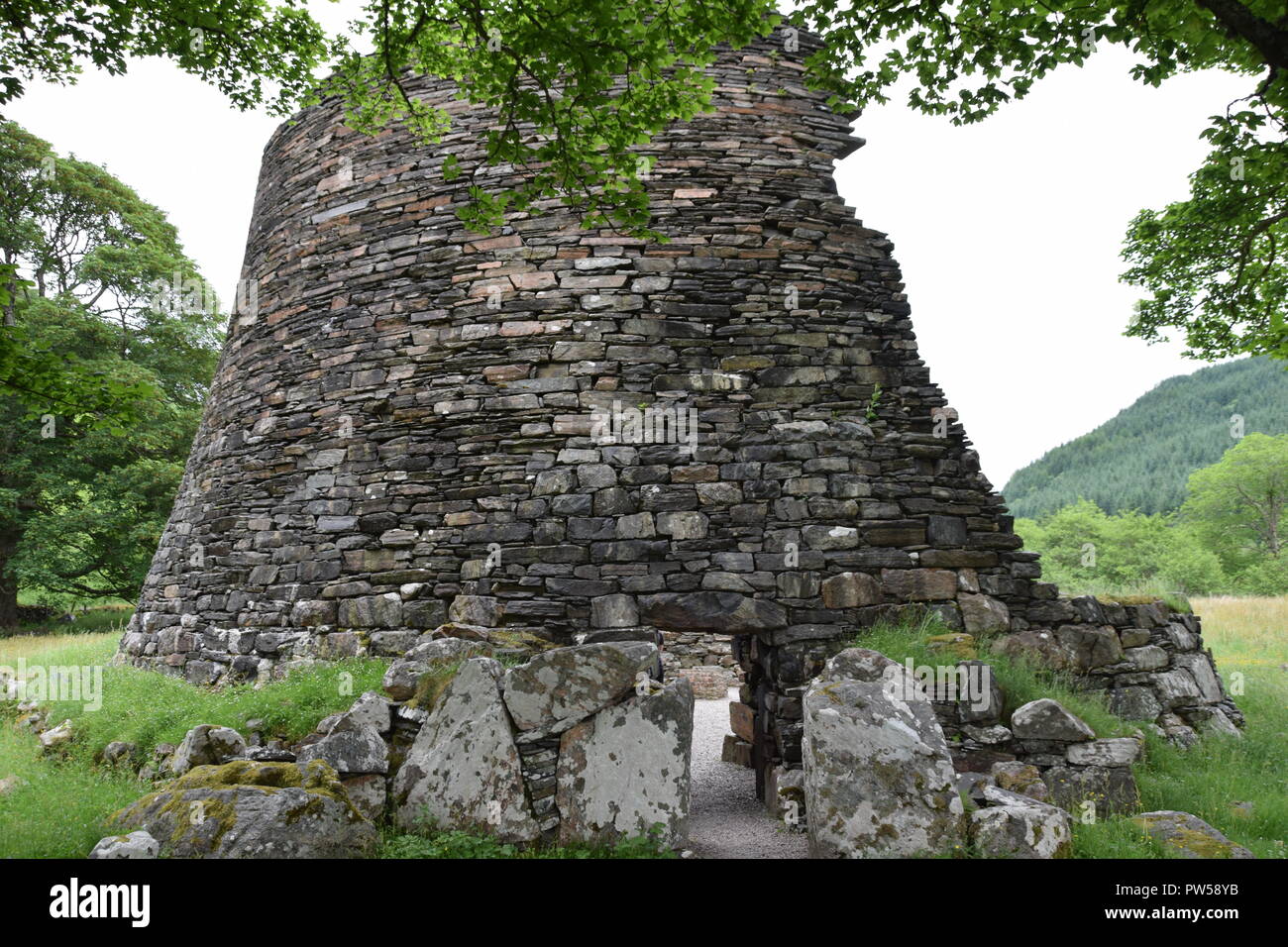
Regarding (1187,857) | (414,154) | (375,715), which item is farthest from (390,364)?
(1187,857)

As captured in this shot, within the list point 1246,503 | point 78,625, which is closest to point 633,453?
point 78,625

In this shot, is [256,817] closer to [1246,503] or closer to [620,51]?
[620,51]

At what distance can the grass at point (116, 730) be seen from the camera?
3969 mm

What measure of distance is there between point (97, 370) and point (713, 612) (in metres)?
15.0

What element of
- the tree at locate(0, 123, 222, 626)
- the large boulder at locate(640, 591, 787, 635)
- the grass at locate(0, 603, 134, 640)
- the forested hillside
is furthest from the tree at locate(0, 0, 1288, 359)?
the forested hillside

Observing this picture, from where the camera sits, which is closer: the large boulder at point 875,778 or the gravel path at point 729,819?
the large boulder at point 875,778

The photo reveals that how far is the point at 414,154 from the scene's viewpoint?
7.37 metres

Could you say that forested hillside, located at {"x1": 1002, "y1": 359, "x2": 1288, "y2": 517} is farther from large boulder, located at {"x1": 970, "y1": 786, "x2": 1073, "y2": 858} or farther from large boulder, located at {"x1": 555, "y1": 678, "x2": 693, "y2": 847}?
large boulder, located at {"x1": 555, "y1": 678, "x2": 693, "y2": 847}

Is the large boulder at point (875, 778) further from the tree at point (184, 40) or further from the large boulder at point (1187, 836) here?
the tree at point (184, 40)

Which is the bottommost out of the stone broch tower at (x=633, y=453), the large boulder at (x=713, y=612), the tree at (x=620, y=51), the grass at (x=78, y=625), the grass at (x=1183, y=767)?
the grass at (x=78, y=625)

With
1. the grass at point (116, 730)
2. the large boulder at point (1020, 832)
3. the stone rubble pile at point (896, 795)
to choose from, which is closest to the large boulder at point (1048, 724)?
the stone rubble pile at point (896, 795)

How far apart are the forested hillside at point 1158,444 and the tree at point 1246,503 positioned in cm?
1925
